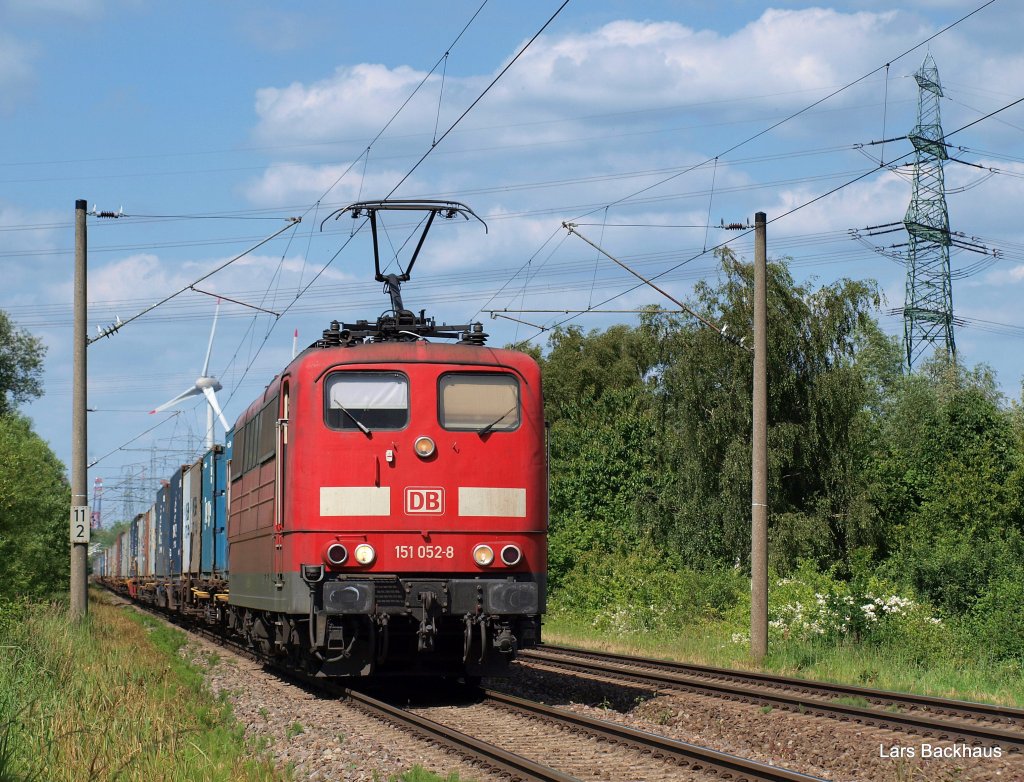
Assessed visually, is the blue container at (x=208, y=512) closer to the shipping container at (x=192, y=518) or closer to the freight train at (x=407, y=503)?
the shipping container at (x=192, y=518)

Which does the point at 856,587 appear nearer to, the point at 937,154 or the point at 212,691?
the point at 212,691

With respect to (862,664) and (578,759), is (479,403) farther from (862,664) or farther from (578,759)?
(862,664)

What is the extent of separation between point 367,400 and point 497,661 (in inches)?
123

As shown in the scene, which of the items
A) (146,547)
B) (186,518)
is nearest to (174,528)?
(186,518)

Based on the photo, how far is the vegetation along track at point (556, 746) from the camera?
9273mm

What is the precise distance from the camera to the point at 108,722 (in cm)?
995

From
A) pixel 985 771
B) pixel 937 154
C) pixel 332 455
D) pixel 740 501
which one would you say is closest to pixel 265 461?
pixel 332 455

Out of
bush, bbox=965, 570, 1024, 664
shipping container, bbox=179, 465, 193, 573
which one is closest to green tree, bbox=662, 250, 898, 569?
bush, bbox=965, 570, 1024, 664

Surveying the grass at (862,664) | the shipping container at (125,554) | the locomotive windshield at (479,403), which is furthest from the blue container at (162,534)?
the locomotive windshield at (479,403)

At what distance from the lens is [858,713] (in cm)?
1169

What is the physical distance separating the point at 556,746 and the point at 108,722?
362 centimetres

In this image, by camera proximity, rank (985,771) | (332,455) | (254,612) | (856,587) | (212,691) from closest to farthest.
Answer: (985,771) → (332,455) → (212,691) → (254,612) → (856,587)

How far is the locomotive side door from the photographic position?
1365 centimetres

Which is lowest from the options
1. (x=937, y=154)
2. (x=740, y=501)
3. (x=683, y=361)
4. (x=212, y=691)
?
(x=212, y=691)
